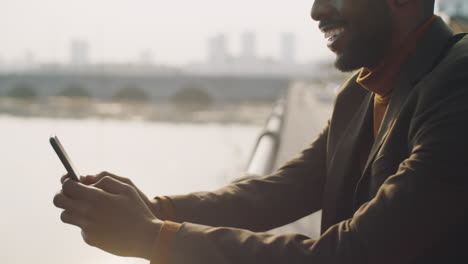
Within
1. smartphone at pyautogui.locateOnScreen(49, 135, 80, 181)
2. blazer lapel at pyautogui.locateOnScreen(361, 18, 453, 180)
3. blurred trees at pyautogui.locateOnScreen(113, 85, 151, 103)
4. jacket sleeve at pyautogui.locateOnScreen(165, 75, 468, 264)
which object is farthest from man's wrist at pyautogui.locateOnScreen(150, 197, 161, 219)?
blurred trees at pyautogui.locateOnScreen(113, 85, 151, 103)

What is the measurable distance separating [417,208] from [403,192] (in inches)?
1.9

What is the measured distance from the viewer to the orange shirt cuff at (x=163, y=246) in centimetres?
150

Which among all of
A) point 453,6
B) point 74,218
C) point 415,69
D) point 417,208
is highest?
point 453,6

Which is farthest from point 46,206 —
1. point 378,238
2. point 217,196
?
point 378,238

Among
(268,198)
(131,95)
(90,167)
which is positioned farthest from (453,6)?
(268,198)

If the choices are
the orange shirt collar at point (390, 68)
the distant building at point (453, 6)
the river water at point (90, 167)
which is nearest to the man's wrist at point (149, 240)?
the river water at point (90, 167)

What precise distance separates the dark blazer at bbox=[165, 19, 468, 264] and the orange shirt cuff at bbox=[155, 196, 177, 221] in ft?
1.36

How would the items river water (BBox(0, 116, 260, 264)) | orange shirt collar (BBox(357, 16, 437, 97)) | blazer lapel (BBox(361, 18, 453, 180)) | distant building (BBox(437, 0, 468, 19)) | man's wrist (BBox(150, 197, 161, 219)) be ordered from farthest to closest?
distant building (BBox(437, 0, 468, 19))
river water (BBox(0, 116, 260, 264))
man's wrist (BBox(150, 197, 161, 219))
orange shirt collar (BBox(357, 16, 437, 97))
blazer lapel (BBox(361, 18, 453, 180))

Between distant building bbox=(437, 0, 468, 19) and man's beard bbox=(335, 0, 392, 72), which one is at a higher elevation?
distant building bbox=(437, 0, 468, 19)

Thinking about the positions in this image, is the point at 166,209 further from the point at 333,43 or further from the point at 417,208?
the point at 417,208

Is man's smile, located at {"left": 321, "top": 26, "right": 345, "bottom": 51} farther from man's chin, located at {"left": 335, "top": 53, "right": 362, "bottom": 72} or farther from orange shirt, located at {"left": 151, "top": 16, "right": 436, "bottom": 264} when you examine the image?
orange shirt, located at {"left": 151, "top": 16, "right": 436, "bottom": 264}

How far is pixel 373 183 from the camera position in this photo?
5.31 feet

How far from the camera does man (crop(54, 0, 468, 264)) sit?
4.52 feet

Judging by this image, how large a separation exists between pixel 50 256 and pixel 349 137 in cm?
347
